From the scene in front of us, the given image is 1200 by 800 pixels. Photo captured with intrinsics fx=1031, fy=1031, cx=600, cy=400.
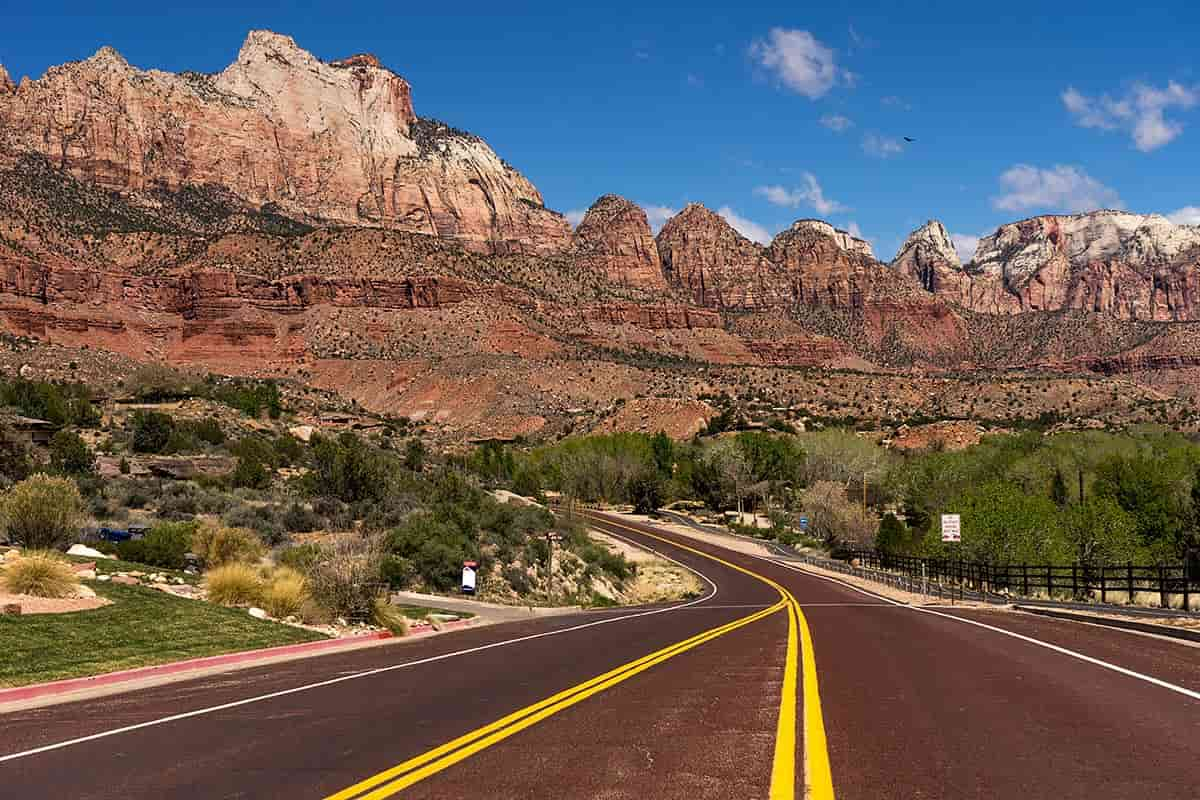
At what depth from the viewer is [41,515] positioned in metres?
24.2

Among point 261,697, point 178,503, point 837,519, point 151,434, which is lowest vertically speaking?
point 261,697

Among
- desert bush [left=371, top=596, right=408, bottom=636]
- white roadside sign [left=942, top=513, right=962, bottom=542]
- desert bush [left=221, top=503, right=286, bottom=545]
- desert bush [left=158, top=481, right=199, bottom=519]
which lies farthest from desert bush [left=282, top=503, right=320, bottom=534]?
white roadside sign [left=942, top=513, right=962, bottom=542]

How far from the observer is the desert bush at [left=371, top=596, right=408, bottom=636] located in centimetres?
2120

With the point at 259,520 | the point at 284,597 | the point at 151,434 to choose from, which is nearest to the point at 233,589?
the point at 284,597

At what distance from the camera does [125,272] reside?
460 feet

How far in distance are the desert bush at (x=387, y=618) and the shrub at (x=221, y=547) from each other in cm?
662

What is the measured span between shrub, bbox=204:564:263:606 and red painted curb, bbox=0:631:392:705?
2868 millimetres

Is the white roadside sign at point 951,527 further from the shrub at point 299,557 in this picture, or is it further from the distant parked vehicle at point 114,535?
the distant parked vehicle at point 114,535

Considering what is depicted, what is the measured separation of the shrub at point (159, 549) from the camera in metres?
26.7

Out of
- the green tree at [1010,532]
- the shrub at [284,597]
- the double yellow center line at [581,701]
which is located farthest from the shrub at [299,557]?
the green tree at [1010,532]

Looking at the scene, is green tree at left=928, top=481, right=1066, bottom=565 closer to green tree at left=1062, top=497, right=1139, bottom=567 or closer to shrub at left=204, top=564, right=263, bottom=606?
green tree at left=1062, top=497, right=1139, bottom=567

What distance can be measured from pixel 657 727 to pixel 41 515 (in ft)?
66.8

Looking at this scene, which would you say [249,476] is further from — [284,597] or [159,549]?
[284,597]

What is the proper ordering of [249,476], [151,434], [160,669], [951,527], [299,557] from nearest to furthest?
1. [160,669]
2. [299,557]
3. [951,527]
4. [249,476]
5. [151,434]
